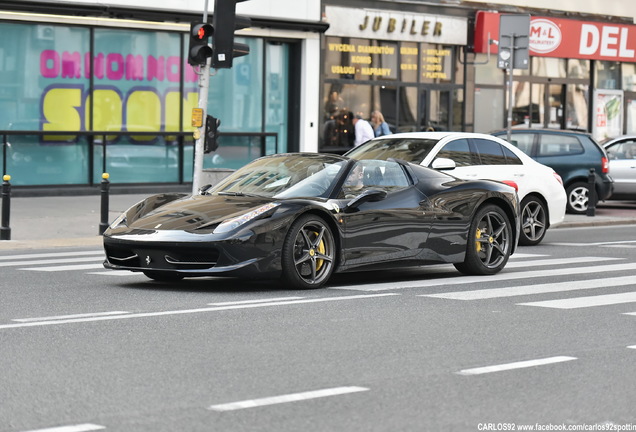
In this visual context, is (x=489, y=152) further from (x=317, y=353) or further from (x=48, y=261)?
(x=317, y=353)

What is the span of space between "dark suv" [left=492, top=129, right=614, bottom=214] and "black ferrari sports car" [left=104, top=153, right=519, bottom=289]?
33.9 feet

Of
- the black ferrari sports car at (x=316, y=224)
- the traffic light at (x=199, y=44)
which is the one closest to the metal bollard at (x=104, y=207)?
the traffic light at (x=199, y=44)

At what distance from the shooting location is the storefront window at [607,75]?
38500 millimetres

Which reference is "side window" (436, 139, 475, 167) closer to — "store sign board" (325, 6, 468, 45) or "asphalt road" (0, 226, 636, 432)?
"asphalt road" (0, 226, 636, 432)

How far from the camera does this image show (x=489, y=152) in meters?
17.7

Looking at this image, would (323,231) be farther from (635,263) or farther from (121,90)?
(121,90)

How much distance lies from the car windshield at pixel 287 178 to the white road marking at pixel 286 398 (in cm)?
504

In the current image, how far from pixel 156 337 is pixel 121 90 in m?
18.8

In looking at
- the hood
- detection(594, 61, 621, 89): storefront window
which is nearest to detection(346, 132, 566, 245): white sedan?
the hood

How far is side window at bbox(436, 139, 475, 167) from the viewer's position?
17031 millimetres

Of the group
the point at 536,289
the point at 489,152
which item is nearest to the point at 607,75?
the point at 489,152

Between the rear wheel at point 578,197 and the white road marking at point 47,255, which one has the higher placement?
the rear wheel at point 578,197

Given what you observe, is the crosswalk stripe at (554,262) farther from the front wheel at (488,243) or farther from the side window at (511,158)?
the side window at (511,158)

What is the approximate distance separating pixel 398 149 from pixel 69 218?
244 inches
